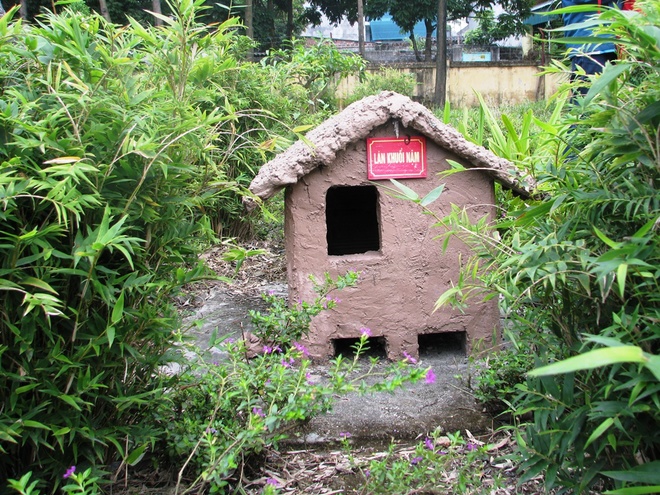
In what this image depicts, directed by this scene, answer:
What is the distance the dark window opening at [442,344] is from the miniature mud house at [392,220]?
0.13 meters

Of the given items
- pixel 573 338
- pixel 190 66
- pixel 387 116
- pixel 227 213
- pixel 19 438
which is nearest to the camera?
pixel 573 338

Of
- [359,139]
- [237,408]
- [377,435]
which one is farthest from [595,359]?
[359,139]

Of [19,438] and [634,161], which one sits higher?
[634,161]

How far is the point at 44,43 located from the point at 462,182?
256cm

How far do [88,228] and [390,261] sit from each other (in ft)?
7.43

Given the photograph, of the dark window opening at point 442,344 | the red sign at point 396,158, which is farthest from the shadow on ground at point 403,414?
the red sign at point 396,158

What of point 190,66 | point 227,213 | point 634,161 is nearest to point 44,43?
point 190,66

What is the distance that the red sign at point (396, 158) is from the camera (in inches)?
154

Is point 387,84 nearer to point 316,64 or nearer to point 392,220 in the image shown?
point 316,64

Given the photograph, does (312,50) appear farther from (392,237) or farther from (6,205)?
(6,205)

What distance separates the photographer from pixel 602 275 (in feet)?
5.06

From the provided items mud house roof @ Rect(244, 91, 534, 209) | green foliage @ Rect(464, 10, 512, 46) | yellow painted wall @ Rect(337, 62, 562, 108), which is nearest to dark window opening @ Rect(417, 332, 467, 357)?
mud house roof @ Rect(244, 91, 534, 209)

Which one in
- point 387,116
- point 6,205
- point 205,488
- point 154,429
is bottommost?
point 205,488

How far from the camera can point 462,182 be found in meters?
4.00
